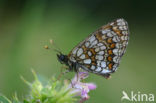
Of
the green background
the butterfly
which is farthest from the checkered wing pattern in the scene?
the green background

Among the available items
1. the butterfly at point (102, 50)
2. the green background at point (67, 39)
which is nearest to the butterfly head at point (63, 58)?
the butterfly at point (102, 50)

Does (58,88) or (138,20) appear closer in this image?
(58,88)

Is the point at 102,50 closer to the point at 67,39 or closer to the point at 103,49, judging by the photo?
the point at 103,49

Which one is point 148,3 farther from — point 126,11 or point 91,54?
point 91,54

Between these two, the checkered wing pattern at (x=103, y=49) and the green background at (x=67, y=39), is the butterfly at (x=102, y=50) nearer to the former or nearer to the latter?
the checkered wing pattern at (x=103, y=49)

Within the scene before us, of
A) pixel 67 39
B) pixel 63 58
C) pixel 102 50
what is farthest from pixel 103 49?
pixel 67 39

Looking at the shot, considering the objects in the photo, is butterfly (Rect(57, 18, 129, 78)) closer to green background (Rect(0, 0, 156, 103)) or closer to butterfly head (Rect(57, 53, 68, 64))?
butterfly head (Rect(57, 53, 68, 64))

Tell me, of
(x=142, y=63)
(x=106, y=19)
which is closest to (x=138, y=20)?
(x=106, y=19)
